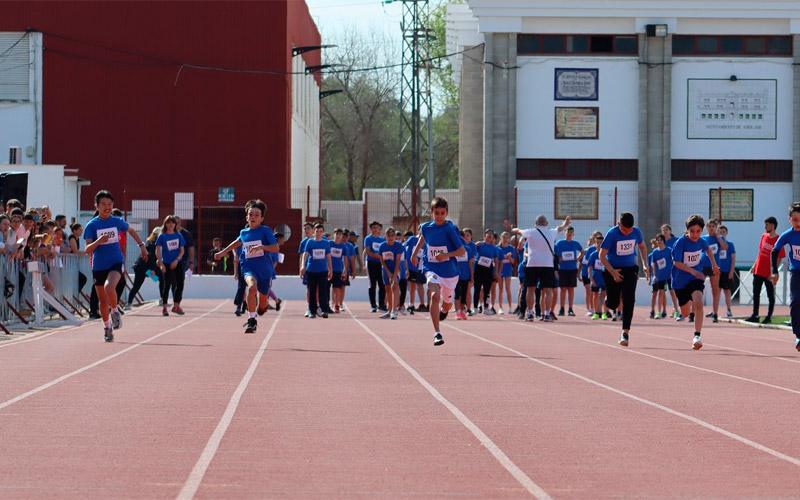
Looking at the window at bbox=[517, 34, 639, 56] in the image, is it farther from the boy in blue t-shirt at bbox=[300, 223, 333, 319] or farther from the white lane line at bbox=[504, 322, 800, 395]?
the white lane line at bbox=[504, 322, 800, 395]

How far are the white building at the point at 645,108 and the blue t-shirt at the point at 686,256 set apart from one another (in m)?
28.2

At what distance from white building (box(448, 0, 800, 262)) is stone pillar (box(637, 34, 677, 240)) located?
0.11 feet

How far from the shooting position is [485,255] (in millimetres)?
32469

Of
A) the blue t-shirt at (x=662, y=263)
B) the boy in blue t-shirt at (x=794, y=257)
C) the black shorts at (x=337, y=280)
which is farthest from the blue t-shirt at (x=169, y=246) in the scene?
the boy in blue t-shirt at (x=794, y=257)

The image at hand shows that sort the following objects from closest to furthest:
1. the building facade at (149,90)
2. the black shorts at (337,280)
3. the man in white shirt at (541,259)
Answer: the man in white shirt at (541,259), the black shorts at (337,280), the building facade at (149,90)

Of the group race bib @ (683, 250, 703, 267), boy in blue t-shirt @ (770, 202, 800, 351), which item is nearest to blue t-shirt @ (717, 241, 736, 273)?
race bib @ (683, 250, 703, 267)

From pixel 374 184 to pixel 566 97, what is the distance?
49.7 meters

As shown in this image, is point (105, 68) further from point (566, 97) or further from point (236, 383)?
point (236, 383)

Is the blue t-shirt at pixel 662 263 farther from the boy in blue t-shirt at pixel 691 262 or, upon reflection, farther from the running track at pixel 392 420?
the running track at pixel 392 420

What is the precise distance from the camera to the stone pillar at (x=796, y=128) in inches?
1917

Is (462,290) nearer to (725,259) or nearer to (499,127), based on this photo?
(725,259)

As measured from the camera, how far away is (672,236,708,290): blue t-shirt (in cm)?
1991

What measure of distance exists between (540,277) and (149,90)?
3049 cm

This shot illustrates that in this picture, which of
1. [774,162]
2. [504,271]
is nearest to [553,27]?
[774,162]
